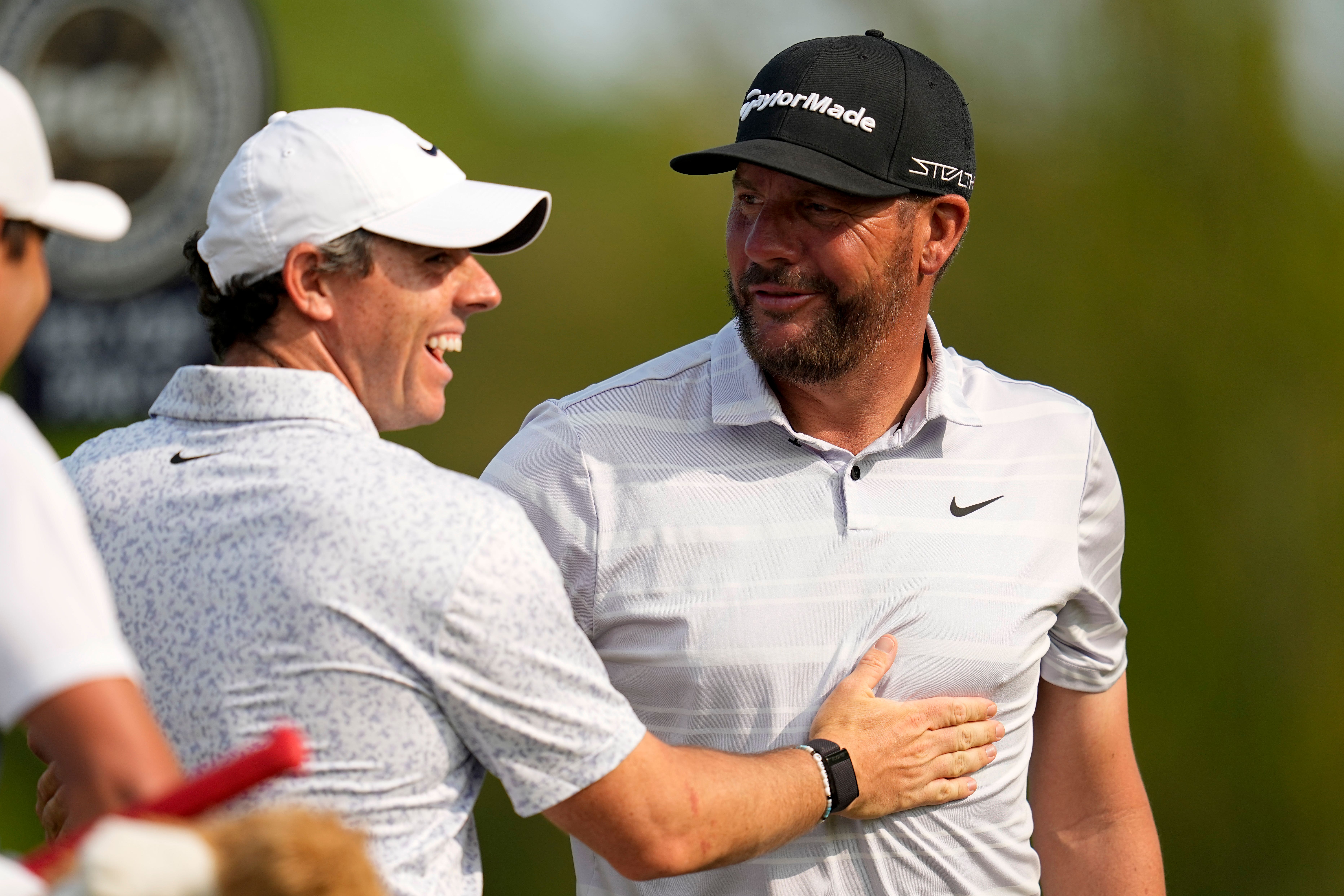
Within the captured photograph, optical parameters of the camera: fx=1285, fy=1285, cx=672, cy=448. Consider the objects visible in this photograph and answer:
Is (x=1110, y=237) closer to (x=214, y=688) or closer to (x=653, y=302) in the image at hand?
(x=653, y=302)

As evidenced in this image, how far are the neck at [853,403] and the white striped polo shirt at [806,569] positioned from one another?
5cm

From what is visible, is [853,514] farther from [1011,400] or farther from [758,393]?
[1011,400]

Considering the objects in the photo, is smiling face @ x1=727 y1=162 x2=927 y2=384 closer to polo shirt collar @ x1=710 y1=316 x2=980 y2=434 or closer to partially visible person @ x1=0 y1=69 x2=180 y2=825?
polo shirt collar @ x1=710 y1=316 x2=980 y2=434

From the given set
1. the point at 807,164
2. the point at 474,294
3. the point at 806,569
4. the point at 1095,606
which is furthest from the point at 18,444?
the point at 1095,606

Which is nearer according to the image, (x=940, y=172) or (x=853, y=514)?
(x=853, y=514)

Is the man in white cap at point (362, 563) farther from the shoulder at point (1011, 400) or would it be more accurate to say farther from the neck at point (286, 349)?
the shoulder at point (1011, 400)

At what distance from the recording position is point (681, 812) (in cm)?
139

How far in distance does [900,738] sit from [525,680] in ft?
2.55

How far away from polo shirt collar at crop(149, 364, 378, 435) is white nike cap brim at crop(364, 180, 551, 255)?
7.6 inches

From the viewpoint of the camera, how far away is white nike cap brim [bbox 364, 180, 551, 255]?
145cm

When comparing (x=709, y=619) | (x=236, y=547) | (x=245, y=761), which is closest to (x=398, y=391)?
(x=236, y=547)

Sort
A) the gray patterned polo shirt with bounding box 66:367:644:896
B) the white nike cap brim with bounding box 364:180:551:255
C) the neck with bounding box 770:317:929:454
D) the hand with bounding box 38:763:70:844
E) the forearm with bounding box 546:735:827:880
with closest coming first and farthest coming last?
the gray patterned polo shirt with bounding box 66:367:644:896, the forearm with bounding box 546:735:827:880, the white nike cap brim with bounding box 364:180:551:255, the hand with bounding box 38:763:70:844, the neck with bounding box 770:317:929:454

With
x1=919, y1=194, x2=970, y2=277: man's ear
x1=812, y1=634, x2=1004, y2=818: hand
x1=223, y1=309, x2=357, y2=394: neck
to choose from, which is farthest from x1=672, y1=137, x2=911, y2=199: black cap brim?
x1=223, y1=309, x2=357, y2=394: neck

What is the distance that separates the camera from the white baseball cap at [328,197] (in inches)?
55.7
